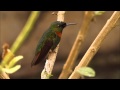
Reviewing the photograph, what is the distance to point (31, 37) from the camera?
433 centimetres

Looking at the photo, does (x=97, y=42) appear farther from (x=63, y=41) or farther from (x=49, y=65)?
(x=63, y=41)

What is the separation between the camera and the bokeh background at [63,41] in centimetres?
425

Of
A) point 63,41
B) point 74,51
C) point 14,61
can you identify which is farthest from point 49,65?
point 63,41

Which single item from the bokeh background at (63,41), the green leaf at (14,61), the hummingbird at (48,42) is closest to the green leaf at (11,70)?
the green leaf at (14,61)

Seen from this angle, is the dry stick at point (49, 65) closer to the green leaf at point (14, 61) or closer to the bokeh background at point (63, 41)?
the green leaf at point (14, 61)

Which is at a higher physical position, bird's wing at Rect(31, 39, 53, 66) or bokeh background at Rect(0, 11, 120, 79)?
bird's wing at Rect(31, 39, 53, 66)

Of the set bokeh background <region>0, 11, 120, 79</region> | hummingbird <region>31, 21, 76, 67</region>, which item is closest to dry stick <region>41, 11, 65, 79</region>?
hummingbird <region>31, 21, 76, 67</region>

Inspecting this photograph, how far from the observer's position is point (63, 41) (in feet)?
14.4

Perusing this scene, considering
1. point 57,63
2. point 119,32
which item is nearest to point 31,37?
point 57,63

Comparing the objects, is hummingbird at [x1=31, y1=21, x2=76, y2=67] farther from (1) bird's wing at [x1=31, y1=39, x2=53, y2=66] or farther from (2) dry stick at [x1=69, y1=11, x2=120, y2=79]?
(2) dry stick at [x1=69, y1=11, x2=120, y2=79]

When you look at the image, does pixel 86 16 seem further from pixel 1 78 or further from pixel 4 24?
pixel 4 24

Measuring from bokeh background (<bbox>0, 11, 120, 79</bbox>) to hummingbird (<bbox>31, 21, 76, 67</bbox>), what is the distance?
9.63ft

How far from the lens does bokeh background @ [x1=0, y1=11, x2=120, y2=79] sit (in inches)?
167

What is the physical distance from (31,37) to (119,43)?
1003 mm
